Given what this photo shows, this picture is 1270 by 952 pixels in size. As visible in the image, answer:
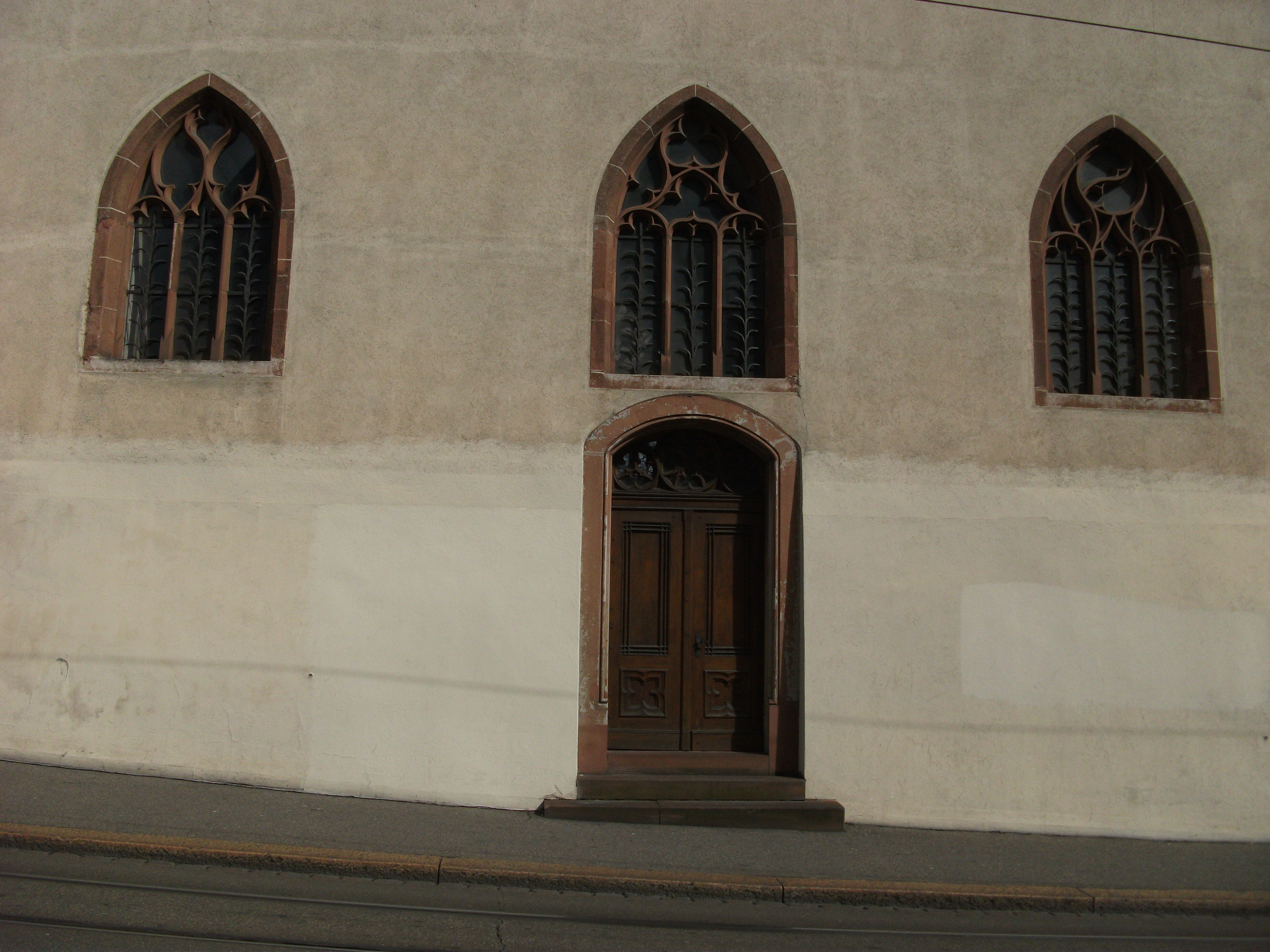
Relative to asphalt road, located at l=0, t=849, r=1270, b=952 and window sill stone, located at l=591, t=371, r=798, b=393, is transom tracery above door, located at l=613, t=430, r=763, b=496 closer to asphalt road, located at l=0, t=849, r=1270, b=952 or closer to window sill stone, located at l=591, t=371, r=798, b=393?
window sill stone, located at l=591, t=371, r=798, b=393

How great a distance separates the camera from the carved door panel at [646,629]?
7934 mm

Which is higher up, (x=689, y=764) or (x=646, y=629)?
(x=646, y=629)

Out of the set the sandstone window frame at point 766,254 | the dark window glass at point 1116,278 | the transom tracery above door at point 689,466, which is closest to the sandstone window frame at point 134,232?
the sandstone window frame at point 766,254

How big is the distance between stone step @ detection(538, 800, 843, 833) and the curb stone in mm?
1266

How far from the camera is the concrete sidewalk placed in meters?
5.77

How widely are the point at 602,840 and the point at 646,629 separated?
1876mm

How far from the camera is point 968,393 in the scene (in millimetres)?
7984

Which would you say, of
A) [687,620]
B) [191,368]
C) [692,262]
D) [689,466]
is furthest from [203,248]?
[687,620]

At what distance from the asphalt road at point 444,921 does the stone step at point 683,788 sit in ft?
5.48

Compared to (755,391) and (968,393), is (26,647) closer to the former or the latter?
(755,391)

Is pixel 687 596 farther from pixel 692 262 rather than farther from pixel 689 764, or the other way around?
pixel 692 262

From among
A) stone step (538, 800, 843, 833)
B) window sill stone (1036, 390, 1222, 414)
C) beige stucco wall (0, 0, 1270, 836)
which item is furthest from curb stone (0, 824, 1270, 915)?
window sill stone (1036, 390, 1222, 414)

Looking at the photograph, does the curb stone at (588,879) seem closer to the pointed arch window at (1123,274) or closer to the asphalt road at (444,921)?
the asphalt road at (444,921)

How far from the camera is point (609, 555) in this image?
7.77 meters
